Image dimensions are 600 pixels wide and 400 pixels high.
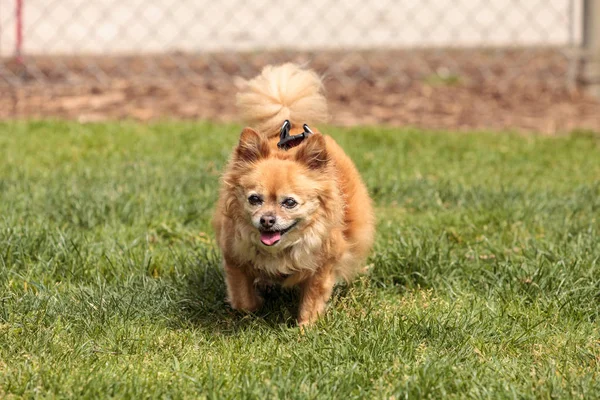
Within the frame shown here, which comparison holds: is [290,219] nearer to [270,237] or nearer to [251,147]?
[270,237]

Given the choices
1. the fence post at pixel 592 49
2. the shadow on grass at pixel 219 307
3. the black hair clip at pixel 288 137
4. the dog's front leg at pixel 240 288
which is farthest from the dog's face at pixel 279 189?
the fence post at pixel 592 49

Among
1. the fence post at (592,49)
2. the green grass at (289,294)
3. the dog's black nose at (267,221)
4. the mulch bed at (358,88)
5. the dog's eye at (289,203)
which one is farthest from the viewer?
the fence post at (592,49)

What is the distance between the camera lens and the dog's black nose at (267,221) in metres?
3.66

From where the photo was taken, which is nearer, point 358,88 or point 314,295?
point 314,295

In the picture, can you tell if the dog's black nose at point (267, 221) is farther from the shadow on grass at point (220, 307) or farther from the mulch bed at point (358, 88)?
the mulch bed at point (358, 88)

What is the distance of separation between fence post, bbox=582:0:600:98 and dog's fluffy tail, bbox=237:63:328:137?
5890mm

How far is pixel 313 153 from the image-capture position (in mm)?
3869

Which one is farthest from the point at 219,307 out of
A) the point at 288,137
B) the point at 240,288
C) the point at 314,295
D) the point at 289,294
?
the point at 288,137

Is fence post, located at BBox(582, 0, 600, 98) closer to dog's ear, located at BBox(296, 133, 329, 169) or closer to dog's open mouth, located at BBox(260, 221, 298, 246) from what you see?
dog's ear, located at BBox(296, 133, 329, 169)

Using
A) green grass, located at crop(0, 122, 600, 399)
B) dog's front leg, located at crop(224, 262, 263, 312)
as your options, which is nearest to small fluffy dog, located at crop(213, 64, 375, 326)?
dog's front leg, located at crop(224, 262, 263, 312)

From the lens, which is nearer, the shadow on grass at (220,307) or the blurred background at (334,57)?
the shadow on grass at (220,307)

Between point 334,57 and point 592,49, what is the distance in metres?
2.92

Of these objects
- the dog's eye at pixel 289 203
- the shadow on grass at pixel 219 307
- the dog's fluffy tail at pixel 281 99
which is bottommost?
the shadow on grass at pixel 219 307

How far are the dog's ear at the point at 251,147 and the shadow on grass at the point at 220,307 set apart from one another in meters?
0.74
